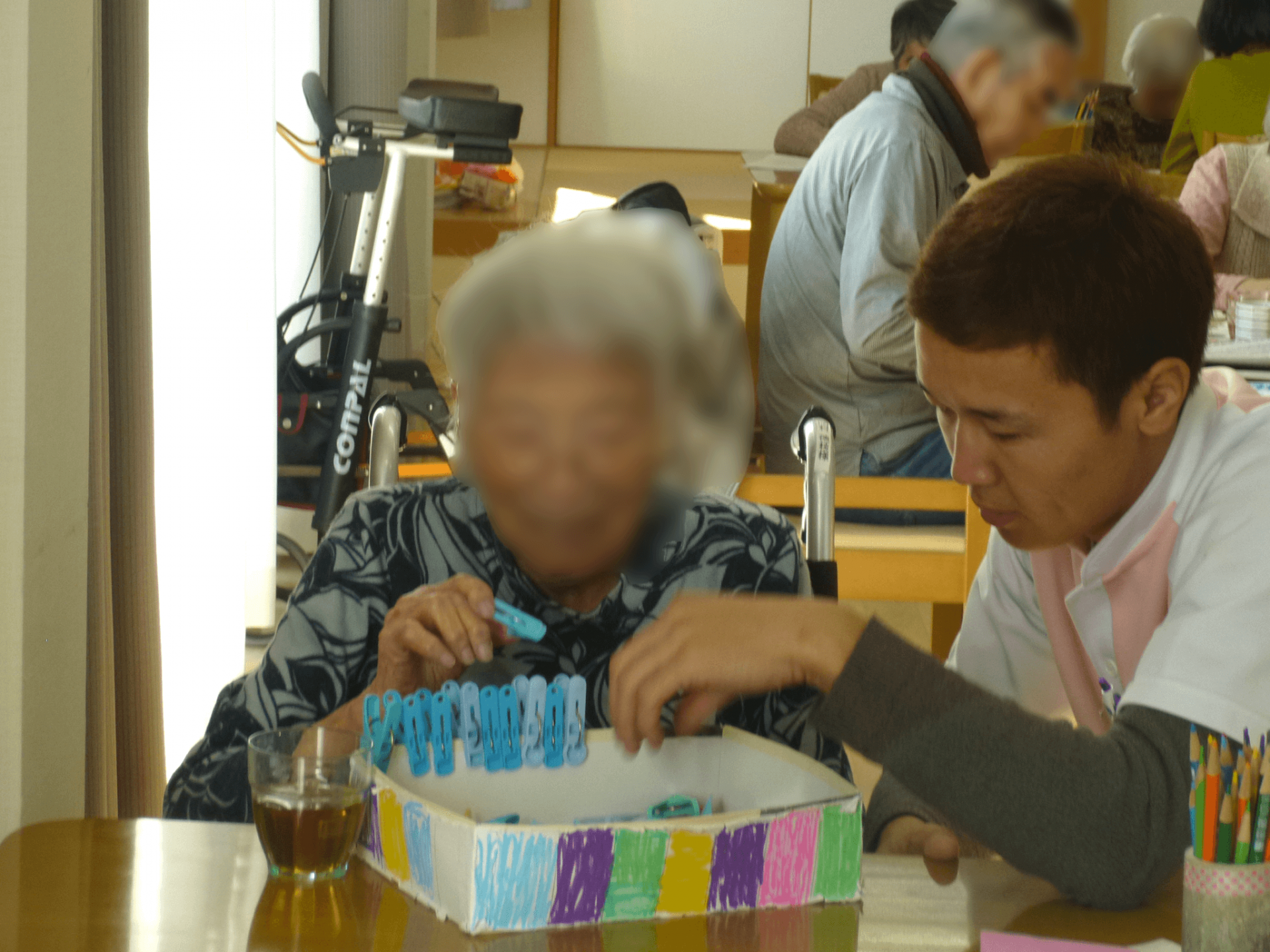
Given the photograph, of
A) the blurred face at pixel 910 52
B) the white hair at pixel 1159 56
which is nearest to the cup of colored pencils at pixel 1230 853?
the blurred face at pixel 910 52

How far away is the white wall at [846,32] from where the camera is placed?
7492mm

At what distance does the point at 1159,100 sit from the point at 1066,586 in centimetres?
303

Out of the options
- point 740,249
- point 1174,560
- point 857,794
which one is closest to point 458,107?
point 1174,560

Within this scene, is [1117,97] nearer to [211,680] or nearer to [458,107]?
[458,107]

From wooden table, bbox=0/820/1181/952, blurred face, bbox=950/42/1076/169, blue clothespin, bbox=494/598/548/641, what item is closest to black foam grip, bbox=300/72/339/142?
blurred face, bbox=950/42/1076/169

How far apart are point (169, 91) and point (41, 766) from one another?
99 centimetres

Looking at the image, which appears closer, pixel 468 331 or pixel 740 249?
pixel 468 331

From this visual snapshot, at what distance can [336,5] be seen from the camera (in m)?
4.08

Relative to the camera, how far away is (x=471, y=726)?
0.77m

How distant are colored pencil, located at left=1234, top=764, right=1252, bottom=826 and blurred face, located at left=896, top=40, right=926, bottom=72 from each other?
2.19 metres

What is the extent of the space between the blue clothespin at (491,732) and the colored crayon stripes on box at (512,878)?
0.38 ft

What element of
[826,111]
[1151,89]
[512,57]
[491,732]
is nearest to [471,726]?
[491,732]

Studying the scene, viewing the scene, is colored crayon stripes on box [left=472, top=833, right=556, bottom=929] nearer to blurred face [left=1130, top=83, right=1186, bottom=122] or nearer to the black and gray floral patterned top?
the black and gray floral patterned top

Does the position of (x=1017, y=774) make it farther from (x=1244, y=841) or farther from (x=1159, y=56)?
(x=1159, y=56)
